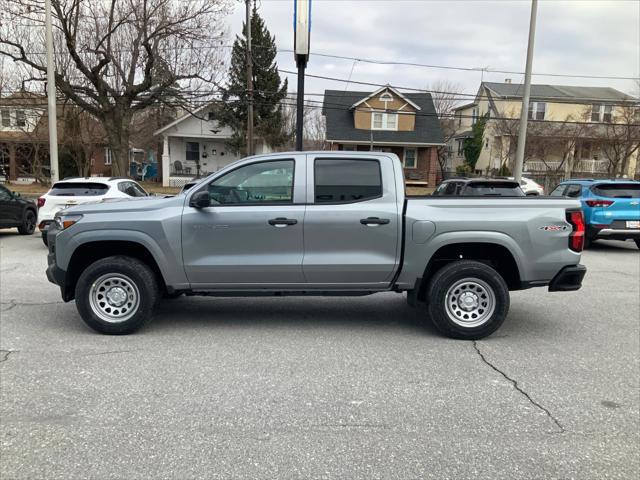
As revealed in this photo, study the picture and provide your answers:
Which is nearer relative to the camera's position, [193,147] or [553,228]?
[553,228]

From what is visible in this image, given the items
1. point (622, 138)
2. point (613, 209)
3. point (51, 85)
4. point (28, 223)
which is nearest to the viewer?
point (613, 209)


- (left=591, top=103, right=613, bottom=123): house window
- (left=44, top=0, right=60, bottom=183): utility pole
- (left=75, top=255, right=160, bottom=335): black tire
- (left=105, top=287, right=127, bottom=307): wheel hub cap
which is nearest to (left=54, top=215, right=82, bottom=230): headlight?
(left=75, top=255, right=160, bottom=335): black tire

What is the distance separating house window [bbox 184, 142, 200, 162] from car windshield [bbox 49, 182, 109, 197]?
24990 millimetres

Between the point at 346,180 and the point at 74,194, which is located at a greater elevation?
the point at 346,180

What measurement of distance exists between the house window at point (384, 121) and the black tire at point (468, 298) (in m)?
32.5

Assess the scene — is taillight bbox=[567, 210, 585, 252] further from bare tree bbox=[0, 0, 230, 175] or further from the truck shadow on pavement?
bare tree bbox=[0, 0, 230, 175]

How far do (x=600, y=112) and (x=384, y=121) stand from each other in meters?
16.7

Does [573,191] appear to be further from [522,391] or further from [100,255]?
[100,255]

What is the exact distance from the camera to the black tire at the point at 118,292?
5164 mm

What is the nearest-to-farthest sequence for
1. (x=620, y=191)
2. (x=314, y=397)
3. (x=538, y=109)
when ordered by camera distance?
(x=314, y=397) < (x=620, y=191) < (x=538, y=109)

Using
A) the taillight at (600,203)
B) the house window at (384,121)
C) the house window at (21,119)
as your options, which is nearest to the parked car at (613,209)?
the taillight at (600,203)

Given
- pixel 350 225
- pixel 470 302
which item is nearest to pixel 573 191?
pixel 470 302

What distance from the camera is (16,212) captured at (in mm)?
12789

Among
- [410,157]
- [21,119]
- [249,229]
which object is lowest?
[249,229]
